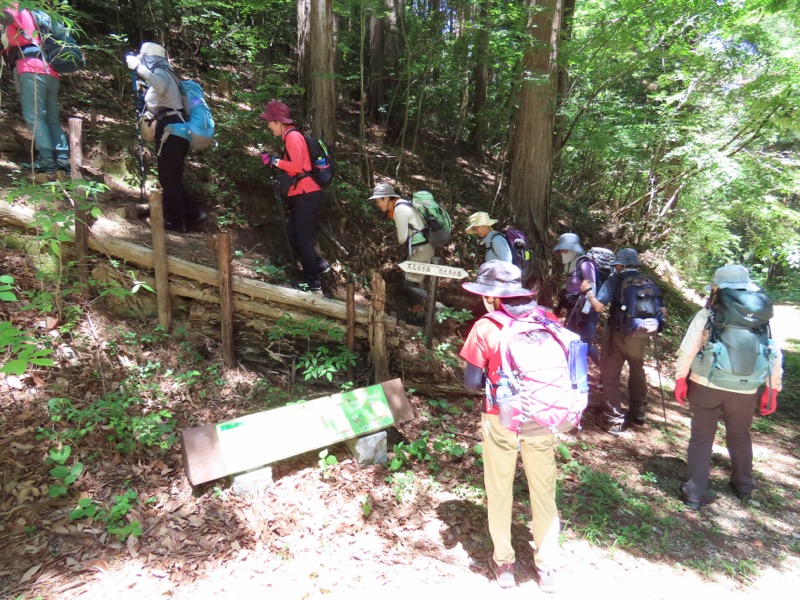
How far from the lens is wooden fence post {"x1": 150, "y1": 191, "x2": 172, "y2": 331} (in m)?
4.16

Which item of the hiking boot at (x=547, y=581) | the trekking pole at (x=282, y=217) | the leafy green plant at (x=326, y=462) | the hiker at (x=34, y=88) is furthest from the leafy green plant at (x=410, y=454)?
the hiker at (x=34, y=88)

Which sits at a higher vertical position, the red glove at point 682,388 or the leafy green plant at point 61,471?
the red glove at point 682,388

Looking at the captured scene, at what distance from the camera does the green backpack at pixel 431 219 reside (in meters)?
5.32

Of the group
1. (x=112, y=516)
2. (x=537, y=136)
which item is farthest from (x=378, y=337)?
(x=537, y=136)

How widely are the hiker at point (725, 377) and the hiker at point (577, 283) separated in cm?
147

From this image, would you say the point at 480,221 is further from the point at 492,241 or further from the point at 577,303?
the point at 577,303

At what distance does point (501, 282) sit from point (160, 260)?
3375mm

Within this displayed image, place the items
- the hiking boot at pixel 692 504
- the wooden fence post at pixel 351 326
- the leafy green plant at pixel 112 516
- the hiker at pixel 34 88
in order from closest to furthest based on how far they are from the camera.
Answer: the leafy green plant at pixel 112 516
the hiking boot at pixel 692 504
the hiker at pixel 34 88
the wooden fence post at pixel 351 326

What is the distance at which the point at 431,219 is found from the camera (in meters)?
5.32

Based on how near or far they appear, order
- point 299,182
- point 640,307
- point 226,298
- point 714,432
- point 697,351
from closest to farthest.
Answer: point 697,351
point 714,432
point 226,298
point 640,307
point 299,182

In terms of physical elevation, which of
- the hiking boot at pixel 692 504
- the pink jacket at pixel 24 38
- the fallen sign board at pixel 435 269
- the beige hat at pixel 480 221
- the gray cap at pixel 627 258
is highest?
the pink jacket at pixel 24 38

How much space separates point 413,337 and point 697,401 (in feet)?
9.72

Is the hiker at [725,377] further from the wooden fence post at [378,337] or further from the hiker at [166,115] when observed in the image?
the hiker at [166,115]

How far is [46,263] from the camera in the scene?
421 cm
